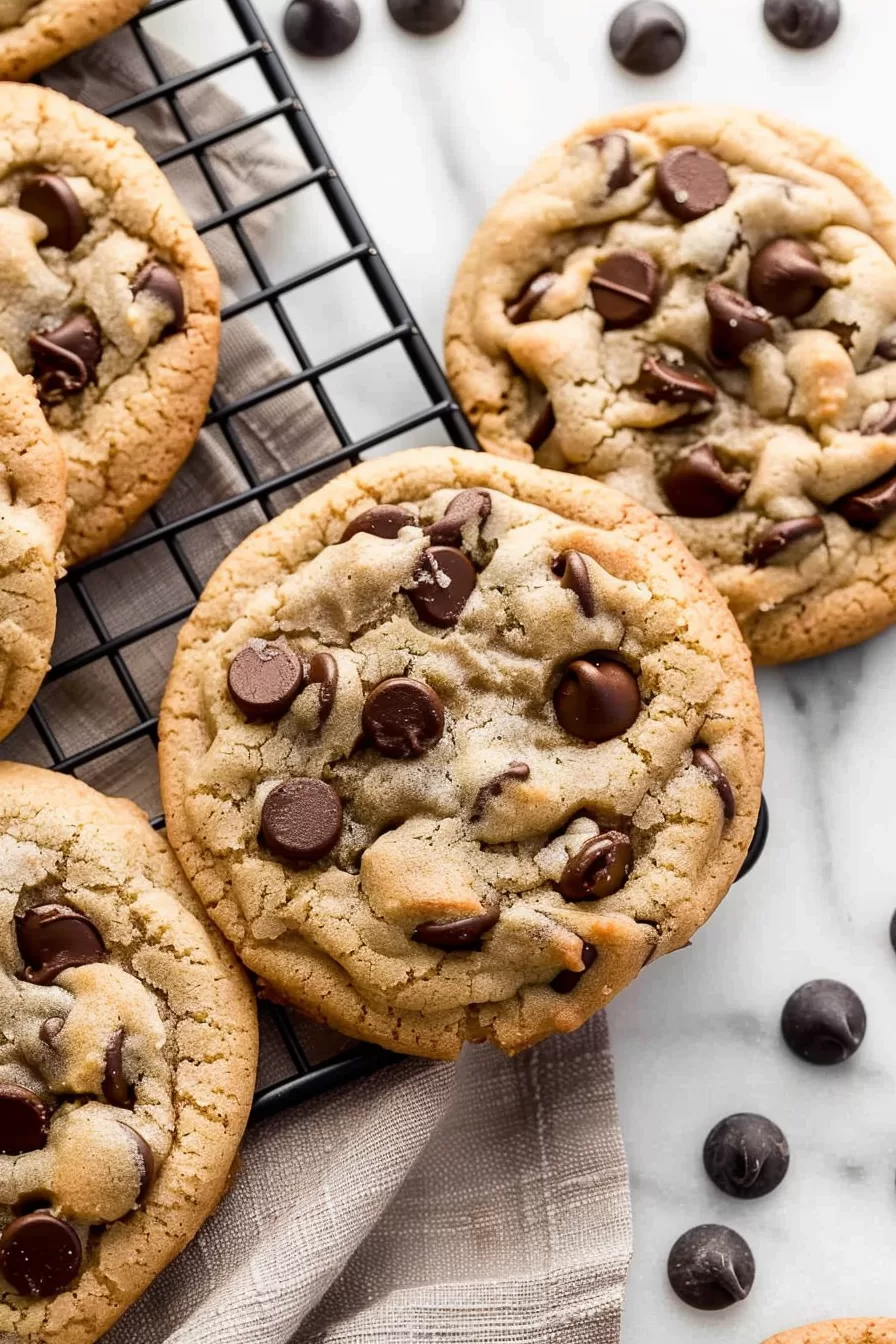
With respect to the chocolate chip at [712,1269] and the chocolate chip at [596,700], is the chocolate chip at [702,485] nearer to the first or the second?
the chocolate chip at [596,700]

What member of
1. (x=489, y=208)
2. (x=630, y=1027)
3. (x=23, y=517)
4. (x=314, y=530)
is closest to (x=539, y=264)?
(x=489, y=208)

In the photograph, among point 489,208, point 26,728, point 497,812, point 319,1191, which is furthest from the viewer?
point 489,208

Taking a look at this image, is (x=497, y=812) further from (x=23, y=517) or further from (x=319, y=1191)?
(x=23, y=517)

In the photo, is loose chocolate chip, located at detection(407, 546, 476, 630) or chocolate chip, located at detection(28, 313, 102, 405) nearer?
loose chocolate chip, located at detection(407, 546, 476, 630)

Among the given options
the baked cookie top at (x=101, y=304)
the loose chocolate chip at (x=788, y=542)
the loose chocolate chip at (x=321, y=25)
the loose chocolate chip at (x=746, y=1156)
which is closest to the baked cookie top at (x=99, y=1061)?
the baked cookie top at (x=101, y=304)

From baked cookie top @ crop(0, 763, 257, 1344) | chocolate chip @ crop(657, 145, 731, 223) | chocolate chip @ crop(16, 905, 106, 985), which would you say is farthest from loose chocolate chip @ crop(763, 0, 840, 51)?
chocolate chip @ crop(16, 905, 106, 985)

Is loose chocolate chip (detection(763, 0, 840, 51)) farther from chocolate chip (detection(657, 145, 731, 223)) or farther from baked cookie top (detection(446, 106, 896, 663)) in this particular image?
chocolate chip (detection(657, 145, 731, 223))
